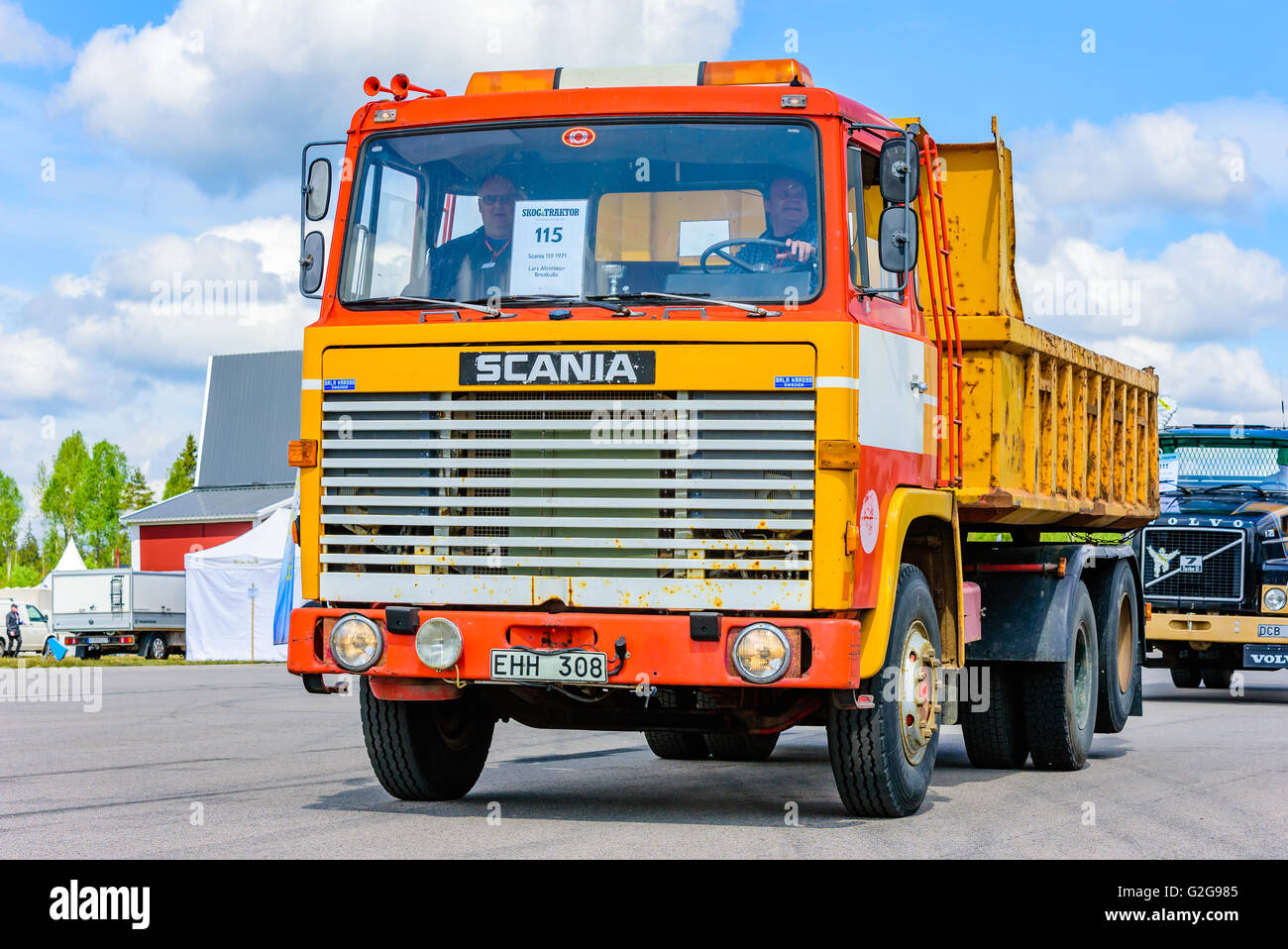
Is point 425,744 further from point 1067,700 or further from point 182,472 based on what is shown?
point 182,472

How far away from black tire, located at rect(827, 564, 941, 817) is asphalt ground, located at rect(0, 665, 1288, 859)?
148 millimetres

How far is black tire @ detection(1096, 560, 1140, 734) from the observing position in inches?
486

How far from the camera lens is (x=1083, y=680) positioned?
11.8m

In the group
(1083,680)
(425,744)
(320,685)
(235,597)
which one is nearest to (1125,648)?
(1083,680)

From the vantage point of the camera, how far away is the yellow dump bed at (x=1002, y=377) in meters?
9.94

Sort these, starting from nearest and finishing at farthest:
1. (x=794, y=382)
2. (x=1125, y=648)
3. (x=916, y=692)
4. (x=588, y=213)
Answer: (x=794, y=382)
(x=588, y=213)
(x=916, y=692)
(x=1125, y=648)

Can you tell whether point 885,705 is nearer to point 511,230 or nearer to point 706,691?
point 706,691

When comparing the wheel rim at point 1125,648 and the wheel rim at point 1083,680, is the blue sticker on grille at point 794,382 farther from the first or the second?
the wheel rim at point 1125,648

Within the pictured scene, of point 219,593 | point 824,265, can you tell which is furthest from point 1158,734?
point 219,593

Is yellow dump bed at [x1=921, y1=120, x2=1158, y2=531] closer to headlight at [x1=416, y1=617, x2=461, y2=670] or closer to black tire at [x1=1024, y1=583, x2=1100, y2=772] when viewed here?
black tire at [x1=1024, y1=583, x2=1100, y2=772]

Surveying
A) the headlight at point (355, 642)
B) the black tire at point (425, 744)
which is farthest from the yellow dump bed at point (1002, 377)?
the headlight at point (355, 642)

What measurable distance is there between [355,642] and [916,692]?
2.80 m

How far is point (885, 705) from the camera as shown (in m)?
8.06

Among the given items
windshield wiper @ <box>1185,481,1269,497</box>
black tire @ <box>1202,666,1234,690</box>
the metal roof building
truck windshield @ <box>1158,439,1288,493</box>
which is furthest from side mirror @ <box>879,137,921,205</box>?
the metal roof building
